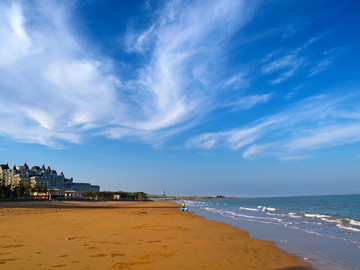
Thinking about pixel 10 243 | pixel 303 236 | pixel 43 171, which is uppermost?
pixel 43 171

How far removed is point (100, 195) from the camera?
12350 cm

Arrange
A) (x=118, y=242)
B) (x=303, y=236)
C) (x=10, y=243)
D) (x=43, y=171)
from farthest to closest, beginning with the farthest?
(x=43, y=171), (x=303, y=236), (x=118, y=242), (x=10, y=243)

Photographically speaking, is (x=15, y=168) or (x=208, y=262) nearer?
(x=208, y=262)

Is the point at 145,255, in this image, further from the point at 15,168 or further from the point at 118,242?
the point at 15,168

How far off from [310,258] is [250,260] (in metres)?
2.83

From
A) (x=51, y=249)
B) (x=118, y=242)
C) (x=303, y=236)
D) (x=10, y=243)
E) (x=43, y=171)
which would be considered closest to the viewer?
(x=51, y=249)

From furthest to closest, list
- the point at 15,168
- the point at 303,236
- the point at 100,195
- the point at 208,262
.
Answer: the point at 15,168 < the point at 100,195 < the point at 303,236 < the point at 208,262

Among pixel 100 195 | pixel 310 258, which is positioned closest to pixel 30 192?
pixel 100 195

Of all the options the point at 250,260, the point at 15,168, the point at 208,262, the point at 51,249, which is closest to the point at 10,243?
the point at 51,249

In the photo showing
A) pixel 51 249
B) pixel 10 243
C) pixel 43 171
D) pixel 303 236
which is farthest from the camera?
pixel 43 171

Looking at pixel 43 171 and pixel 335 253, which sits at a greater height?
pixel 43 171

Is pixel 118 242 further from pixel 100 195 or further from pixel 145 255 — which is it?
pixel 100 195

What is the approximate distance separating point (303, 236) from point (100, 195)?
120121 mm

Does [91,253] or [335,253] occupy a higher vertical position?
[91,253]
